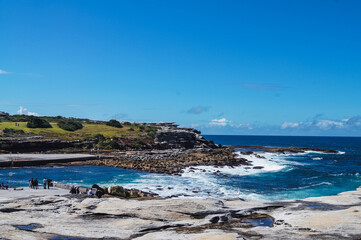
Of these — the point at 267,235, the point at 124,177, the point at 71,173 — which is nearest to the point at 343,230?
the point at 267,235

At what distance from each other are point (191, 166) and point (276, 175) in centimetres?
1606

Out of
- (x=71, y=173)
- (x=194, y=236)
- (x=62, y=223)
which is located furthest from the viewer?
(x=71, y=173)

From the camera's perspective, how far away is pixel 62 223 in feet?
62.1

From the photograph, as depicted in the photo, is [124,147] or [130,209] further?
[124,147]

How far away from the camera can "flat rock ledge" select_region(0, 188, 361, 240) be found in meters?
16.9

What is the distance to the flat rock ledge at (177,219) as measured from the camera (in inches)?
666

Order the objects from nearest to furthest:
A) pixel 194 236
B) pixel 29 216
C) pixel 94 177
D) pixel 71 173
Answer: pixel 194 236, pixel 29 216, pixel 94 177, pixel 71 173

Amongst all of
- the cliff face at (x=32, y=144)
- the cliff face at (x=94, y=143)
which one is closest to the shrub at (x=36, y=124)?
the cliff face at (x=94, y=143)

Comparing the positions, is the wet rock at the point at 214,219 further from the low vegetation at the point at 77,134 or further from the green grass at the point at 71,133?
the green grass at the point at 71,133

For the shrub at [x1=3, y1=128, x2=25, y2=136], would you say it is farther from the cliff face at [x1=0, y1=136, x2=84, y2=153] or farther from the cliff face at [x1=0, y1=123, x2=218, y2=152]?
the cliff face at [x1=0, y1=136, x2=84, y2=153]

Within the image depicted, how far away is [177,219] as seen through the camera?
19.9m

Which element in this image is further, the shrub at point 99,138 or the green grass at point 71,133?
the shrub at point 99,138

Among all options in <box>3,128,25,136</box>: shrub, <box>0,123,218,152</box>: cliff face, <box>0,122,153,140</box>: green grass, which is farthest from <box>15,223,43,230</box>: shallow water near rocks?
<box>0,122,153,140</box>: green grass

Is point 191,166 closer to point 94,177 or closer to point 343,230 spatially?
point 94,177
